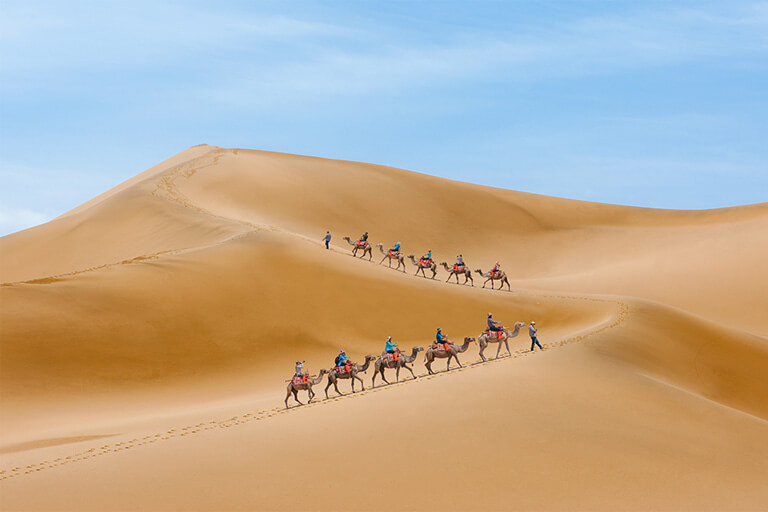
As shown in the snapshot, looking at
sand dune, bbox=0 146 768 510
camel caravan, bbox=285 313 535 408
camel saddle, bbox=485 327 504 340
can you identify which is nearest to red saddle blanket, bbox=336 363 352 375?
camel caravan, bbox=285 313 535 408

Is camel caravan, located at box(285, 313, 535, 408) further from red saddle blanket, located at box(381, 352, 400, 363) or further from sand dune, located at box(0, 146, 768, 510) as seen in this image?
sand dune, located at box(0, 146, 768, 510)

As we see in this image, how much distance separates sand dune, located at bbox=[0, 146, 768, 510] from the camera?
55.1 ft

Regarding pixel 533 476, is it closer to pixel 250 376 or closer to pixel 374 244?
pixel 250 376

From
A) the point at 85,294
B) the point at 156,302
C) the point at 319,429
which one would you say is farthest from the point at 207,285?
the point at 319,429

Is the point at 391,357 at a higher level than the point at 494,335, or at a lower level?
higher

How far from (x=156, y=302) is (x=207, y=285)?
9.17 ft

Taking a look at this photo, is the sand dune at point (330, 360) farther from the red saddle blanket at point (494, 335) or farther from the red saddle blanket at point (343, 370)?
the red saddle blanket at point (494, 335)

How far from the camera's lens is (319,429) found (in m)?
19.7

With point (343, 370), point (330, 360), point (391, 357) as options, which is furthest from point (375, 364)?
point (330, 360)

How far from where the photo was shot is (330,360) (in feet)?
110

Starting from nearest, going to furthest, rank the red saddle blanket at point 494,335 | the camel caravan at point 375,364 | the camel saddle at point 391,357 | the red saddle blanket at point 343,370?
the camel caravan at point 375,364 < the red saddle blanket at point 343,370 < the camel saddle at point 391,357 < the red saddle blanket at point 494,335

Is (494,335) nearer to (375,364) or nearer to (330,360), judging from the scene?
(375,364)

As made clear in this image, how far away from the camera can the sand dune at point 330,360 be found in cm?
1678

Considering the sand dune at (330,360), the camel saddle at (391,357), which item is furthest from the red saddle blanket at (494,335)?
the camel saddle at (391,357)
